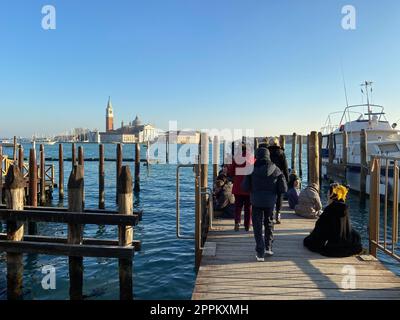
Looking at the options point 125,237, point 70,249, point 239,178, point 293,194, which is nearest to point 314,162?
point 293,194

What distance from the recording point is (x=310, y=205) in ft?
34.4

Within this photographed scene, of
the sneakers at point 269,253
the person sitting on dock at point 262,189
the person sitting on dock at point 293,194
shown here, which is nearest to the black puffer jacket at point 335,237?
the sneakers at point 269,253

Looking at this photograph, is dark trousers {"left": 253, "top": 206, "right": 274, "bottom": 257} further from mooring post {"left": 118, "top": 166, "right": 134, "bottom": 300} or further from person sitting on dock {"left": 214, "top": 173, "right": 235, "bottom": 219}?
person sitting on dock {"left": 214, "top": 173, "right": 235, "bottom": 219}

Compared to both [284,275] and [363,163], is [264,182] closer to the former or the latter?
[284,275]

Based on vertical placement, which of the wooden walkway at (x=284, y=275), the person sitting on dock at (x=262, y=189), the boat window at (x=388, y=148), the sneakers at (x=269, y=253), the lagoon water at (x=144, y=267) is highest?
the boat window at (x=388, y=148)

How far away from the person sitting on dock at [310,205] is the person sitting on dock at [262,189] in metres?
3.94

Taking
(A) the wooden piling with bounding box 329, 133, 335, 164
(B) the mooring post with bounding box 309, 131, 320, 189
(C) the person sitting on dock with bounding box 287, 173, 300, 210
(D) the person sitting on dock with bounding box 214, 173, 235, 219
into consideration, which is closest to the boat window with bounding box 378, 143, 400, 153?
(A) the wooden piling with bounding box 329, 133, 335, 164

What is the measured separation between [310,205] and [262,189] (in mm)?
4387

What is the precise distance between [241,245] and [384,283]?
2809mm

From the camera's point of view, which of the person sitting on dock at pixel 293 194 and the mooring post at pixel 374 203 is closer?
the mooring post at pixel 374 203

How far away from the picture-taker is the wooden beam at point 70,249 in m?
5.93

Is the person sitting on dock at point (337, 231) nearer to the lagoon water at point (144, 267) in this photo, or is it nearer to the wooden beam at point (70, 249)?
the lagoon water at point (144, 267)

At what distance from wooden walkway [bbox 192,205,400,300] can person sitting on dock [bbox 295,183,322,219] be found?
252 cm
